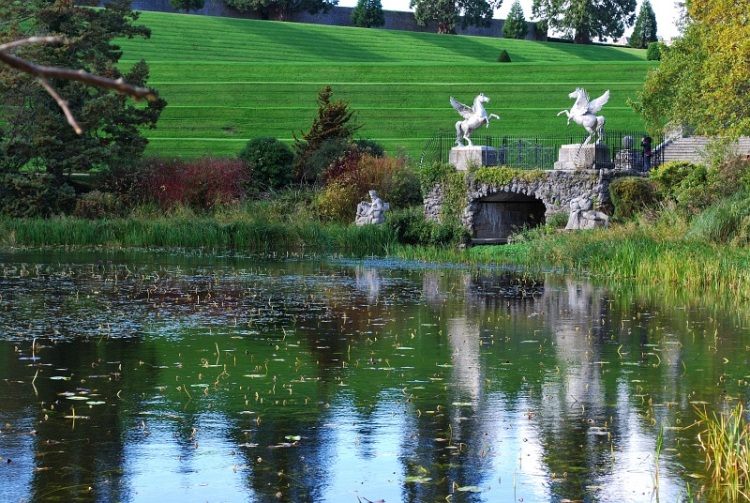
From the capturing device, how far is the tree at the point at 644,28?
8950cm

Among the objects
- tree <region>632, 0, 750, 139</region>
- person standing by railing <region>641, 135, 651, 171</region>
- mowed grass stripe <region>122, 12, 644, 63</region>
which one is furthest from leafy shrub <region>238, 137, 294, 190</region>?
mowed grass stripe <region>122, 12, 644, 63</region>

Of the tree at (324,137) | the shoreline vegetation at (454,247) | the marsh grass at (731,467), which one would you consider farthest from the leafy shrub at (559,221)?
the marsh grass at (731,467)

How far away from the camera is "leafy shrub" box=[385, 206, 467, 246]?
35.0 metres

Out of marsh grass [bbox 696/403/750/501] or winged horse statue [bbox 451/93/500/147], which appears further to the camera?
winged horse statue [bbox 451/93/500/147]

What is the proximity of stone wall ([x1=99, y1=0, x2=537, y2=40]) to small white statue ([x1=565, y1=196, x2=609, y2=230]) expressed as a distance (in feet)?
195

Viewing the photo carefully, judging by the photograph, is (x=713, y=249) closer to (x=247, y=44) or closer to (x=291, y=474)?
(x=291, y=474)

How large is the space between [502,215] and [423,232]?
413cm

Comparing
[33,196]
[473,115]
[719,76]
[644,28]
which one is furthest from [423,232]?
[644,28]

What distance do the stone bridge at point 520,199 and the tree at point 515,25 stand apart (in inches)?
2151

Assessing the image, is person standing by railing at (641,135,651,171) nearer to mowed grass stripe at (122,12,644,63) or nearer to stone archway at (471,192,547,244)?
stone archway at (471,192,547,244)

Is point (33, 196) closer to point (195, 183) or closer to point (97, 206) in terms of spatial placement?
point (97, 206)

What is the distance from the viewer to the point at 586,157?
35.2 m

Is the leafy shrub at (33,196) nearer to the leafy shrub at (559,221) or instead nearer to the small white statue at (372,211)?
the small white statue at (372,211)

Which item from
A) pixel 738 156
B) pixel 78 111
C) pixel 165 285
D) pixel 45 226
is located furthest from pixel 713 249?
pixel 78 111
